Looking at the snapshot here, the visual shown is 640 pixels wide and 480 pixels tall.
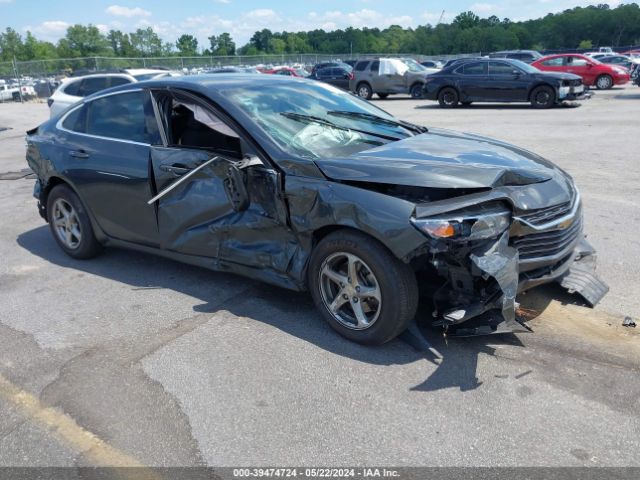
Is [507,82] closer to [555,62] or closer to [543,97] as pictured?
[543,97]

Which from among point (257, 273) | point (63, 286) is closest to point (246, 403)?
point (257, 273)

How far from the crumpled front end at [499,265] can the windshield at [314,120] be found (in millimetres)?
1178

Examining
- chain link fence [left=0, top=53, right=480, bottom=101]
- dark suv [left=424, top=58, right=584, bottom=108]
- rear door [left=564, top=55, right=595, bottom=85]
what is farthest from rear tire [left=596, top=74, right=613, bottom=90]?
chain link fence [left=0, top=53, right=480, bottom=101]

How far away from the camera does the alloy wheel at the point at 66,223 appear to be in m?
5.50

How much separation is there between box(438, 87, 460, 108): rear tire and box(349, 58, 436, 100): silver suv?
4.13 m

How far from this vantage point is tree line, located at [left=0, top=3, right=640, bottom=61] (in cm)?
9575

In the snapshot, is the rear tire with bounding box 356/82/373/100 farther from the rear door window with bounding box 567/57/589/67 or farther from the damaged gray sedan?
the damaged gray sedan

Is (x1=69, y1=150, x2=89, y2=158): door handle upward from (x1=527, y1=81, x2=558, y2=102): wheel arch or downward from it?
upward

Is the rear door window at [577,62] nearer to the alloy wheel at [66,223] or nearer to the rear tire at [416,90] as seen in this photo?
the rear tire at [416,90]

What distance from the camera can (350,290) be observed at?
12.0 feet

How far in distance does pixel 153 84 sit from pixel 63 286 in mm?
1953

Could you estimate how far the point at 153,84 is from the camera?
4.77m

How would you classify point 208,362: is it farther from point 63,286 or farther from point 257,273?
point 63,286

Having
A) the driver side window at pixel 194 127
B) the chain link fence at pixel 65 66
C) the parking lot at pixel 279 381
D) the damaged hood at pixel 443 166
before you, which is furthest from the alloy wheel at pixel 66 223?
the chain link fence at pixel 65 66
